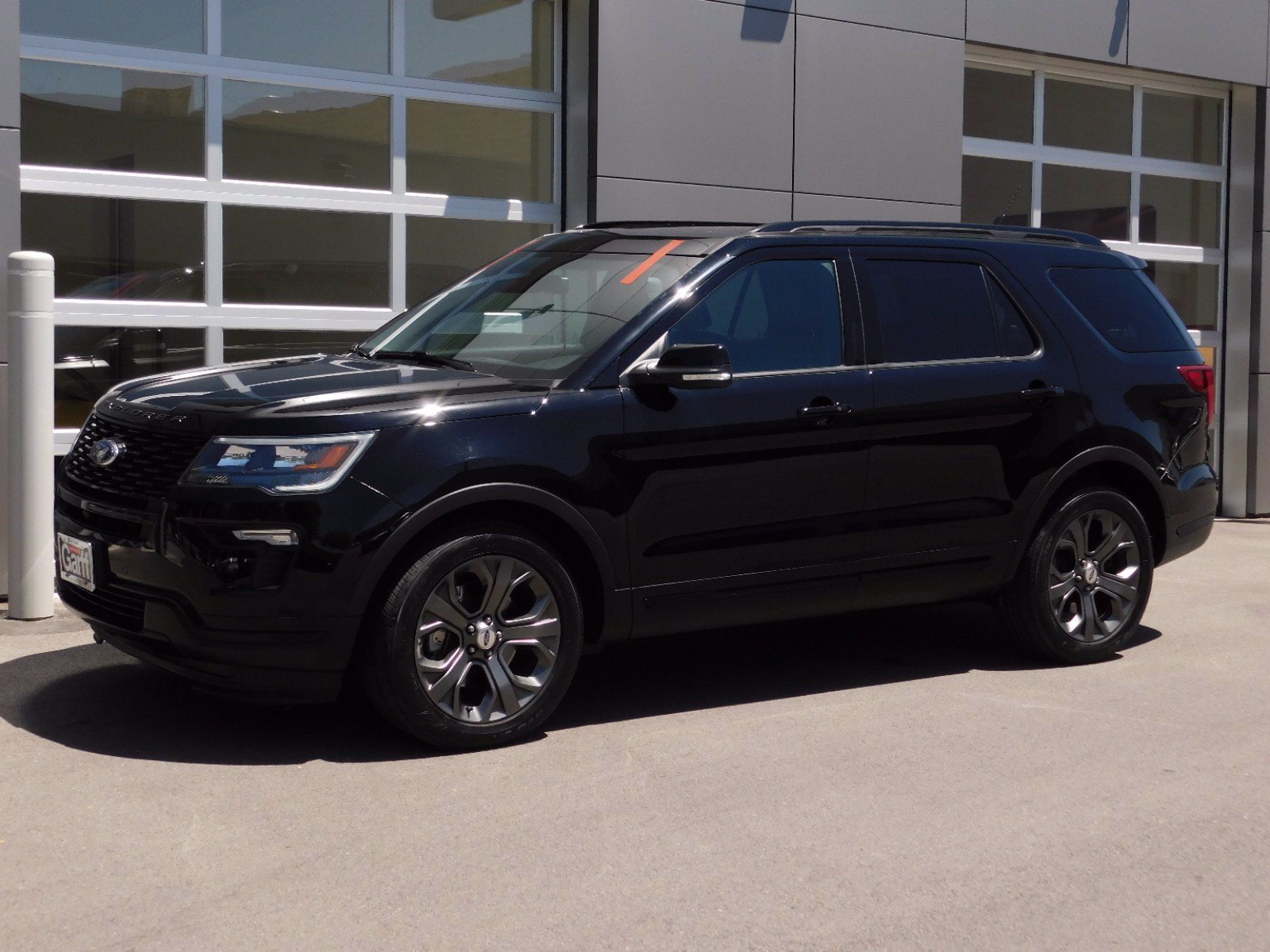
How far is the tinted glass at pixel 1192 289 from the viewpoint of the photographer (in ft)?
43.8

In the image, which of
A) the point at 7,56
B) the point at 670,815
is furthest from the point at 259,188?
the point at 670,815

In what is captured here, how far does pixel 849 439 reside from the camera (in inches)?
232

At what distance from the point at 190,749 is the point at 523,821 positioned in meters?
1.31

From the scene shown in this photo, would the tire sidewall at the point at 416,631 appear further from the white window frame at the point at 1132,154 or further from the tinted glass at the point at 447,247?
the white window frame at the point at 1132,154

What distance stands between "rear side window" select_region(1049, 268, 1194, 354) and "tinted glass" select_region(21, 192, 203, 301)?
4883mm

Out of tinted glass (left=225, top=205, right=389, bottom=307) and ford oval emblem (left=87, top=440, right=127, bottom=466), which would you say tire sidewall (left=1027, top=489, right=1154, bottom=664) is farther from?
tinted glass (left=225, top=205, right=389, bottom=307)

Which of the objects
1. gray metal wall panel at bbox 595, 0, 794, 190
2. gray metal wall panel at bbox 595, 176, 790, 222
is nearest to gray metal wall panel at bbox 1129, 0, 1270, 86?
gray metal wall panel at bbox 595, 0, 794, 190

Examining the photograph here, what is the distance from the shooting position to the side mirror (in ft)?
17.6

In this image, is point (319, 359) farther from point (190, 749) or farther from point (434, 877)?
point (434, 877)

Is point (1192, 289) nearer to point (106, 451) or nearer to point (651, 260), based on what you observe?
point (651, 260)

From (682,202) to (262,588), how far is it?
600 cm

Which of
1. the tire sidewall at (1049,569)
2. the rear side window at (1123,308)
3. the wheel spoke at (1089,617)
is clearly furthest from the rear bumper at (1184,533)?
the rear side window at (1123,308)

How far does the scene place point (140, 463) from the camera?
513 centimetres

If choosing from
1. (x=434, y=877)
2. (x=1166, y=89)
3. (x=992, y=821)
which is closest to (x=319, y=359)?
(x=434, y=877)
